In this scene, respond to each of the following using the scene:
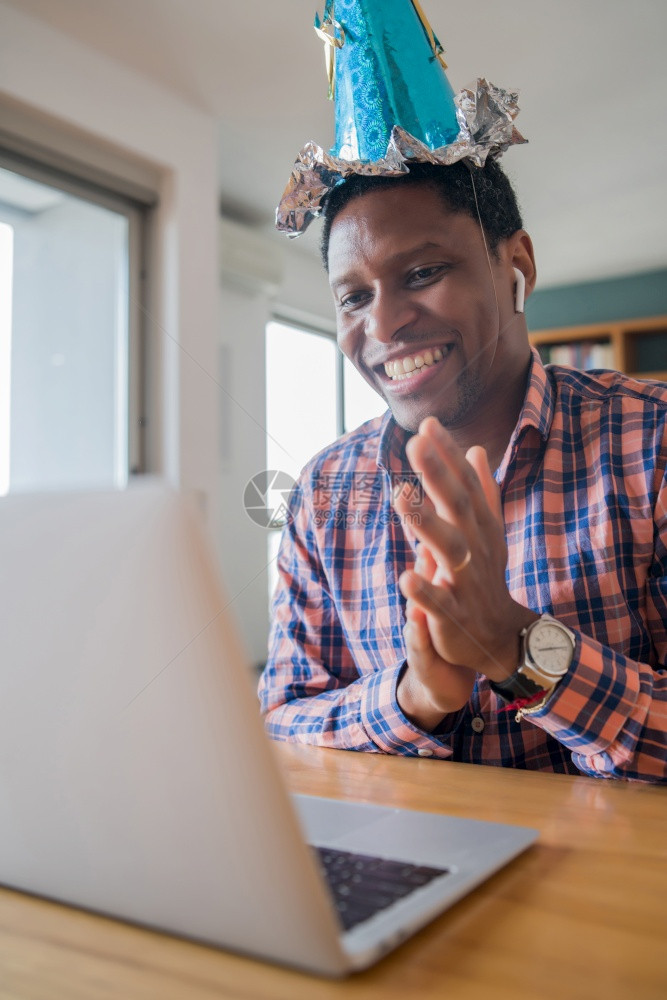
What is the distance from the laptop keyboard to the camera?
1.01 feet

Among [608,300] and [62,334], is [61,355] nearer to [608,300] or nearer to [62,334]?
[62,334]

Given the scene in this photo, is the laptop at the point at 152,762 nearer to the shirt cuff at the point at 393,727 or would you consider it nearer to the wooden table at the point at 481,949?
the wooden table at the point at 481,949

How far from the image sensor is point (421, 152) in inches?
30.5

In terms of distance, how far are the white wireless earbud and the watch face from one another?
366 mm

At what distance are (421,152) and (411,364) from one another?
0.67 ft

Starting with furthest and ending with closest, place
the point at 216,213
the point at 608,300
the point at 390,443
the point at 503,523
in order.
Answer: the point at 608,300 → the point at 216,213 → the point at 390,443 → the point at 503,523

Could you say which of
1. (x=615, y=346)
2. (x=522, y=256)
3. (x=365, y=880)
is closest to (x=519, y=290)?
(x=522, y=256)

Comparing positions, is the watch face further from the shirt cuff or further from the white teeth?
the white teeth

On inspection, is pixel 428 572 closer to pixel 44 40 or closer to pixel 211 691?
pixel 211 691

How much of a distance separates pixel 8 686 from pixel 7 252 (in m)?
1.86

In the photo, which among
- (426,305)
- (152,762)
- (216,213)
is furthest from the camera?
(216,213)

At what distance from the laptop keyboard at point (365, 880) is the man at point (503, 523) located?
25 centimetres

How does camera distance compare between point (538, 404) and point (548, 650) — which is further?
point (538, 404)

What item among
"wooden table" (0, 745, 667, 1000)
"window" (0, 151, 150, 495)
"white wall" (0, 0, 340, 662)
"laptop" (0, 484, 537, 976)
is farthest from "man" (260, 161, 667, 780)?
"window" (0, 151, 150, 495)
